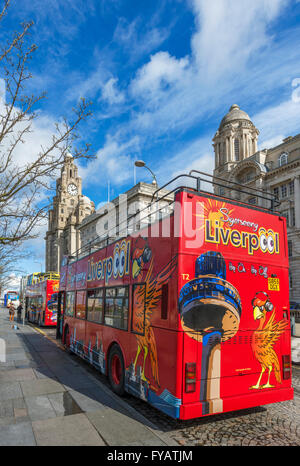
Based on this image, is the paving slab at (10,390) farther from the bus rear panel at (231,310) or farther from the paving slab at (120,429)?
the bus rear panel at (231,310)

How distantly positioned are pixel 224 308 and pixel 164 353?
127 centimetres

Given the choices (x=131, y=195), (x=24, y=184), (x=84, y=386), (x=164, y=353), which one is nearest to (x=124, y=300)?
(x=164, y=353)

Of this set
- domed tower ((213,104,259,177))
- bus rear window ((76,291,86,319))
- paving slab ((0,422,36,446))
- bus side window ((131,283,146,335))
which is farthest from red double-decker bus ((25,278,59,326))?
domed tower ((213,104,259,177))

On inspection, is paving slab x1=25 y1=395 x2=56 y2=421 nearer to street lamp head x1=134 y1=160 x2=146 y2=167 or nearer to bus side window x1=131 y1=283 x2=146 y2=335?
bus side window x1=131 y1=283 x2=146 y2=335

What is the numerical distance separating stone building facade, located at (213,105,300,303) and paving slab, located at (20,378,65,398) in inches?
1117

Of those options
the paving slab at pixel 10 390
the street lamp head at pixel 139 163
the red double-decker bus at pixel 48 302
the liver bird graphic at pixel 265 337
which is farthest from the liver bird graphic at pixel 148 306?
the red double-decker bus at pixel 48 302

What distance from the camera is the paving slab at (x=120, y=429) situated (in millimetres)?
4781

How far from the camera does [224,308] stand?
17.8 feet

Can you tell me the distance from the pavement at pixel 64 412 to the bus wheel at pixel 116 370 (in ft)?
0.57

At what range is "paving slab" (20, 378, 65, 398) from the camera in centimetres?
727

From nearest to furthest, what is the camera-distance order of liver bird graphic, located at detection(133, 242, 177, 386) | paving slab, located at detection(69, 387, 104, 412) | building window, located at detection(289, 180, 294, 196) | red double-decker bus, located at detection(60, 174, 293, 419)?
red double-decker bus, located at detection(60, 174, 293, 419) < liver bird graphic, located at detection(133, 242, 177, 386) < paving slab, located at detection(69, 387, 104, 412) < building window, located at detection(289, 180, 294, 196)

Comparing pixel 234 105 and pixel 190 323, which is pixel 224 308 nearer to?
pixel 190 323

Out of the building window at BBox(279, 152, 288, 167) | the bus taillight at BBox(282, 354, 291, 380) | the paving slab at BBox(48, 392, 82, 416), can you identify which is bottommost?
the paving slab at BBox(48, 392, 82, 416)

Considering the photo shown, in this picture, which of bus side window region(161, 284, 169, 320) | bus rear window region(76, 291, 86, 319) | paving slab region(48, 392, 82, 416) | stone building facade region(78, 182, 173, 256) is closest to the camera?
bus side window region(161, 284, 169, 320)
